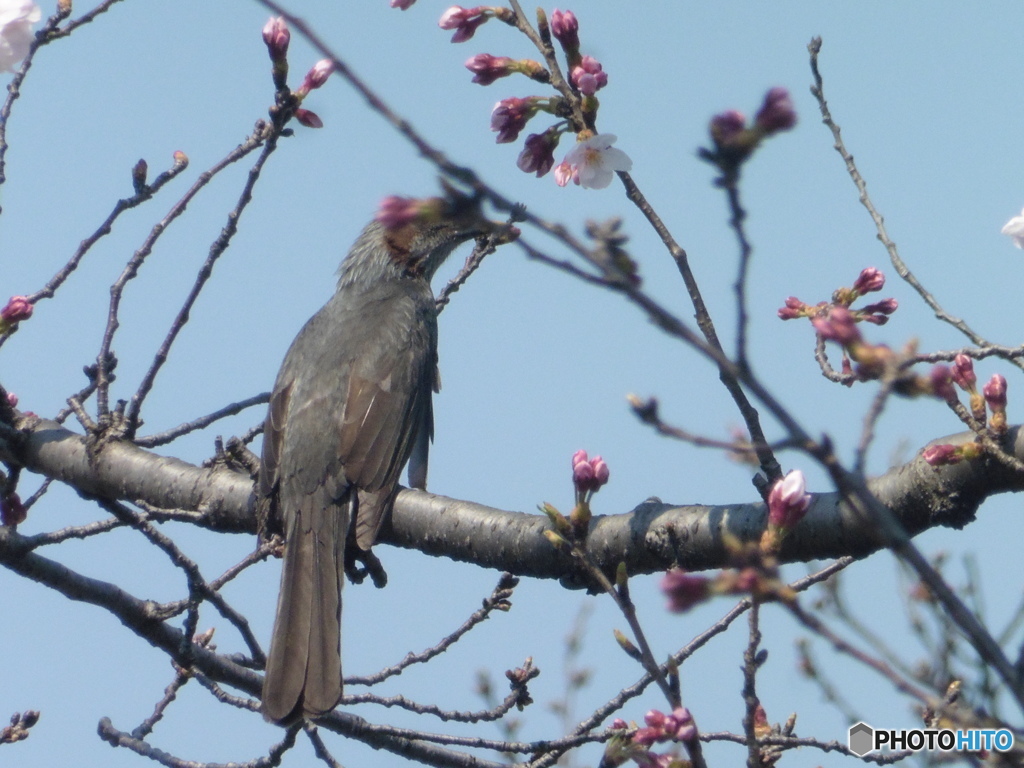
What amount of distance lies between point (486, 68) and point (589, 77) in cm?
60

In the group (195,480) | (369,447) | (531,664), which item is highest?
(369,447)

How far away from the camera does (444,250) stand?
7.90 m

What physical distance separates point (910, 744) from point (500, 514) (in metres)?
1.58

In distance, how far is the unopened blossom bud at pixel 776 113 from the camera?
70.0 inches

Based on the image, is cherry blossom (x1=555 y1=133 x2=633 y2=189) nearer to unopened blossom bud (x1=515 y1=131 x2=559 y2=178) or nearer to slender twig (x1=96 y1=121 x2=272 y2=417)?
unopened blossom bud (x1=515 y1=131 x2=559 y2=178)

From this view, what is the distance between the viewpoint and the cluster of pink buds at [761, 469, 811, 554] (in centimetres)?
262

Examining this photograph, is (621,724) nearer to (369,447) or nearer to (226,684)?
(226,684)

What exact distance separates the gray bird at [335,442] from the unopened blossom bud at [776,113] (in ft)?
7.14

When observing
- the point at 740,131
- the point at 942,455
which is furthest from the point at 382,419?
the point at 740,131

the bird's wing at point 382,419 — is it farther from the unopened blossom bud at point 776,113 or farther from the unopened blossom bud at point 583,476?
the unopened blossom bud at point 776,113

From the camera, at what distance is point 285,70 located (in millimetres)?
4242

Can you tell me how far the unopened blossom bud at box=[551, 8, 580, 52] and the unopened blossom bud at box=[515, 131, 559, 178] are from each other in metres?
0.29

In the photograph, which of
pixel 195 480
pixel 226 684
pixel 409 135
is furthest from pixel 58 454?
pixel 409 135

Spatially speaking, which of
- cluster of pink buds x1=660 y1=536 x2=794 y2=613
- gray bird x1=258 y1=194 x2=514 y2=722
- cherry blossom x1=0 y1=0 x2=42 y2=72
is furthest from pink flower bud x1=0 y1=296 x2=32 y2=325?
cluster of pink buds x1=660 y1=536 x2=794 y2=613
